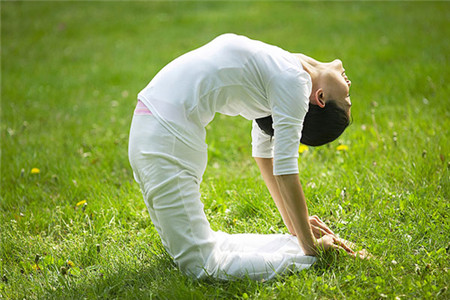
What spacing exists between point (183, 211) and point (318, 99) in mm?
852

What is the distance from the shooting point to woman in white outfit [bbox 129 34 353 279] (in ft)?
7.15

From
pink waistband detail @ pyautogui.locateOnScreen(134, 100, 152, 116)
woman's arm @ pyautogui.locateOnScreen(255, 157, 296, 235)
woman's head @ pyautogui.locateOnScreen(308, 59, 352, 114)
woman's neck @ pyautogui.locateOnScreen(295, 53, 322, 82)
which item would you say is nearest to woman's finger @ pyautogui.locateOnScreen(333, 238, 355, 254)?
woman's arm @ pyautogui.locateOnScreen(255, 157, 296, 235)

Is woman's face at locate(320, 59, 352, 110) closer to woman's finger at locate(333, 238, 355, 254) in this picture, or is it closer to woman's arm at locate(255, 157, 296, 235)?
woman's arm at locate(255, 157, 296, 235)

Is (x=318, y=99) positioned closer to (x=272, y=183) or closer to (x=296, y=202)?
(x=296, y=202)

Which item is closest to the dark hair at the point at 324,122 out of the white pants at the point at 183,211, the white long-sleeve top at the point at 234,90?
the white long-sleeve top at the point at 234,90

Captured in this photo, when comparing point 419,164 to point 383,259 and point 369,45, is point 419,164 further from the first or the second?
point 369,45

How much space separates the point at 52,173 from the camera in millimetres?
4000

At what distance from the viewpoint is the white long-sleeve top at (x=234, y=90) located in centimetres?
215

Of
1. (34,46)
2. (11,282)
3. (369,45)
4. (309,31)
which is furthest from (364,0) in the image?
(11,282)

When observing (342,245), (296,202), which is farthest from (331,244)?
(296,202)

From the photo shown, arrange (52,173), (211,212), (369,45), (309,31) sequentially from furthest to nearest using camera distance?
(309,31) < (369,45) < (52,173) < (211,212)

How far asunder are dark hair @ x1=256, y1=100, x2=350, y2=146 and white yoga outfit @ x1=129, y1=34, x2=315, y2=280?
15cm

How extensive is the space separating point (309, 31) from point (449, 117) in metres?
4.82

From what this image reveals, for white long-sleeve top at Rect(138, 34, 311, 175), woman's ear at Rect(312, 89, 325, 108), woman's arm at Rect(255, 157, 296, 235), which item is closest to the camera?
white long-sleeve top at Rect(138, 34, 311, 175)
